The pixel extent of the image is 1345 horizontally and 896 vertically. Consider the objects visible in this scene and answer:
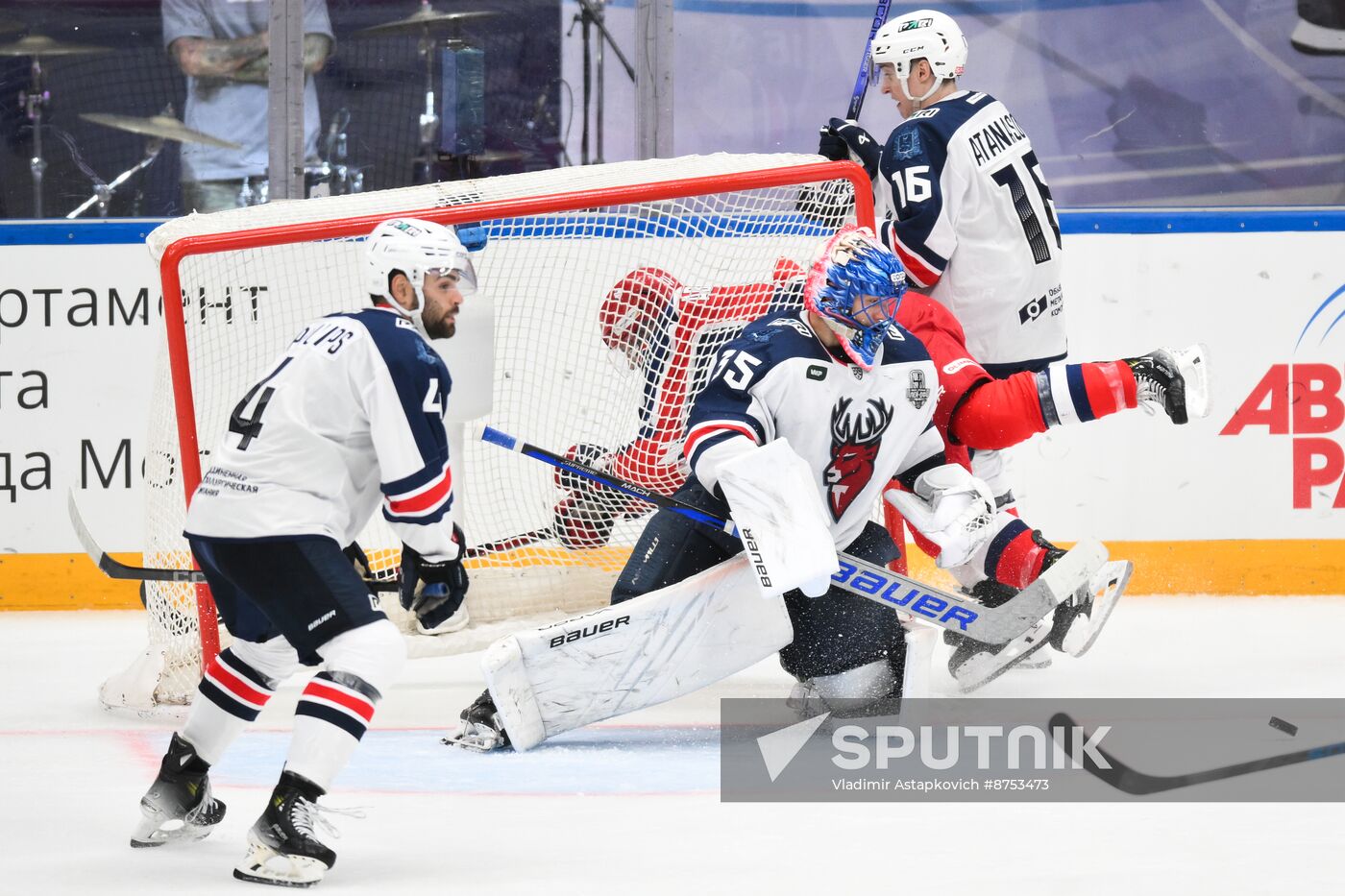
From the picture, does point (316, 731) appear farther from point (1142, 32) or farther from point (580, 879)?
point (1142, 32)

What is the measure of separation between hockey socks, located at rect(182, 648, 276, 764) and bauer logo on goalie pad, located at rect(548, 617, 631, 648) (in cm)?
67

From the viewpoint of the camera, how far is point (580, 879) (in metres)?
2.30

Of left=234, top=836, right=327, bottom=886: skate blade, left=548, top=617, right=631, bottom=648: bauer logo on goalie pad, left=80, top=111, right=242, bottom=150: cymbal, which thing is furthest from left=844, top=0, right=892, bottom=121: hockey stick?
left=234, top=836, right=327, bottom=886: skate blade

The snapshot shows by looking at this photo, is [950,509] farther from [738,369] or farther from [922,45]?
[922,45]

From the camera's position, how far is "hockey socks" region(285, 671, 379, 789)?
7.63ft

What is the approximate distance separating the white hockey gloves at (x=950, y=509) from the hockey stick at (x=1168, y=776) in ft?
1.40

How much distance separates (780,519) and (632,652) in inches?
15.2

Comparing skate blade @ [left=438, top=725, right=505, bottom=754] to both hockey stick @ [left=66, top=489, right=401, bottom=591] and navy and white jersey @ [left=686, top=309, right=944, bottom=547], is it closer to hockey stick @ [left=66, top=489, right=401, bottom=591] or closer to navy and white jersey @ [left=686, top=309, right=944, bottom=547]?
hockey stick @ [left=66, top=489, right=401, bottom=591]

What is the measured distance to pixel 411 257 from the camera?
2557 mm

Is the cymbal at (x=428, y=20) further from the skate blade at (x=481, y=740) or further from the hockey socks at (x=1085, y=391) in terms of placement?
the skate blade at (x=481, y=740)

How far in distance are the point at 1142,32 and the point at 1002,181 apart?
64.1 inches

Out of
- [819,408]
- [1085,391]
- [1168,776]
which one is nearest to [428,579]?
[819,408]

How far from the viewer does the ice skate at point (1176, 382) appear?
335 centimetres

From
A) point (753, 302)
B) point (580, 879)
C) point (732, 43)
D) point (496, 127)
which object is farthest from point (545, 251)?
point (580, 879)
